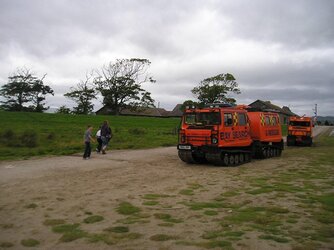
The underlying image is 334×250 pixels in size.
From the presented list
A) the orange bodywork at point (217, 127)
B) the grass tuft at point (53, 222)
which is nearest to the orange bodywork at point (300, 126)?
the orange bodywork at point (217, 127)

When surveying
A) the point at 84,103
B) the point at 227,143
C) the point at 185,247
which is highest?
the point at 84,103

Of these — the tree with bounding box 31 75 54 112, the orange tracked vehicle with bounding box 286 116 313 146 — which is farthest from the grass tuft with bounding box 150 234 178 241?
the tree with bounding box 31 75 54 112

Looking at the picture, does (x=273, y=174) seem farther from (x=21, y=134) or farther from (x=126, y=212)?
(x=21, y=134)

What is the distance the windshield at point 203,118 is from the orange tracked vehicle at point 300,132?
632 inches

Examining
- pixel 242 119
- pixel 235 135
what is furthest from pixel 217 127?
pixel 242 119

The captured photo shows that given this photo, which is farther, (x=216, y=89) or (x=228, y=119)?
(x=216, y=89)

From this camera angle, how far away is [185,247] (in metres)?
5.74

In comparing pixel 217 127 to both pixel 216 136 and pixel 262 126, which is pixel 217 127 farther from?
pixel 262 126

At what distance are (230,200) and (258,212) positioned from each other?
1277 mm

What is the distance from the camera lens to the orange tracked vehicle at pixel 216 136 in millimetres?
15773

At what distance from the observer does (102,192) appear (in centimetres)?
995

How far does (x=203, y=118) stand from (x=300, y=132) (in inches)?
642

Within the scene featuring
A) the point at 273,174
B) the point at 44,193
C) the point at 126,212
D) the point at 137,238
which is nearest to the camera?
the point at 137,238

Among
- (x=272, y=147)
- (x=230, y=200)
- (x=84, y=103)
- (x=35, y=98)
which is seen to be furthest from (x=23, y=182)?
(x=84, y=103)
